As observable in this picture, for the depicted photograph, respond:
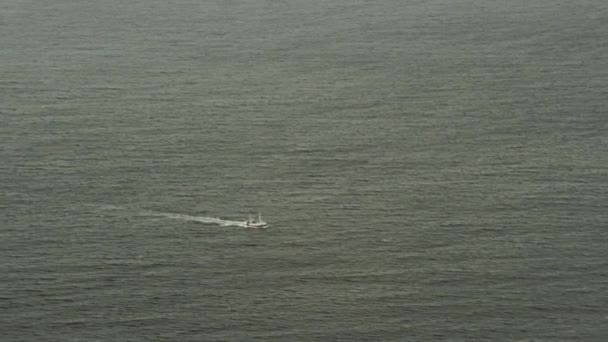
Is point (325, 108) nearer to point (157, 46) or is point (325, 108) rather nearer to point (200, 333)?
point (157, 46)

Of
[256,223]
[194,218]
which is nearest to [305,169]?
[256,223]

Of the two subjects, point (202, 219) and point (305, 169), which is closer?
point (202, 219)

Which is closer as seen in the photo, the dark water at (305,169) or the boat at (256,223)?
the dark water at (305,169)

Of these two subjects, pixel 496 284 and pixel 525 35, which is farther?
pixel 525 35

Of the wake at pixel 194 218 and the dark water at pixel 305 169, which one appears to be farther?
the wake at pixel 194 218

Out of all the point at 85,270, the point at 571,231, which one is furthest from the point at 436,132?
the point at 85,270

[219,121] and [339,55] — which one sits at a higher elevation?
[339,55]

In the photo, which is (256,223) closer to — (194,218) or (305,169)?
(194,218)

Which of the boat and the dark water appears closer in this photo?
the dark water
